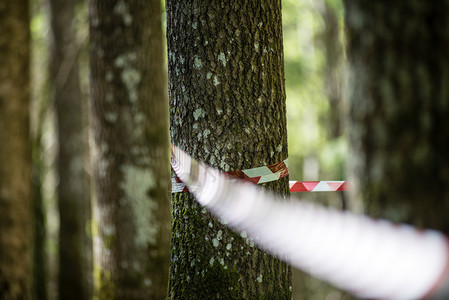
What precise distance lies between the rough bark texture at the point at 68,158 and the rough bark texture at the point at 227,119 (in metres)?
6.49

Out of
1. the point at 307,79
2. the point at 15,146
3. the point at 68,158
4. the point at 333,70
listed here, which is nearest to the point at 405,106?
the point at 15,146

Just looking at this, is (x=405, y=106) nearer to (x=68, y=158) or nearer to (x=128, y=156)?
(x=128, y=156)

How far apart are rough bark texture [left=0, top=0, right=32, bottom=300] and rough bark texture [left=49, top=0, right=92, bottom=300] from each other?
372cm

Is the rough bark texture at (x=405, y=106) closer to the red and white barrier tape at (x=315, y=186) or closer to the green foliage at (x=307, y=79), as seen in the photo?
the red and white barrier tape at (x=315, y=186)

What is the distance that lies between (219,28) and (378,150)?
1707mm

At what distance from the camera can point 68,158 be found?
9016 millimetres

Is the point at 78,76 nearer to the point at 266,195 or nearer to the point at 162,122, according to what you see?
the point at 162,122

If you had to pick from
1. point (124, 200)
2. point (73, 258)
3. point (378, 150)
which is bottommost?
point (73, 258)

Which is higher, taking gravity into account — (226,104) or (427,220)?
(226,104)

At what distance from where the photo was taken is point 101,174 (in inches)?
198

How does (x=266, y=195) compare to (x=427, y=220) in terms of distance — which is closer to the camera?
(x=427, y=220)

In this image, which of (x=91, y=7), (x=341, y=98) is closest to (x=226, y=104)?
(x=91, y=7)

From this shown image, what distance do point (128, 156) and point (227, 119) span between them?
7.49 feet

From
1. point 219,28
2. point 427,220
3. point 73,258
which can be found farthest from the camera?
point 73,258
